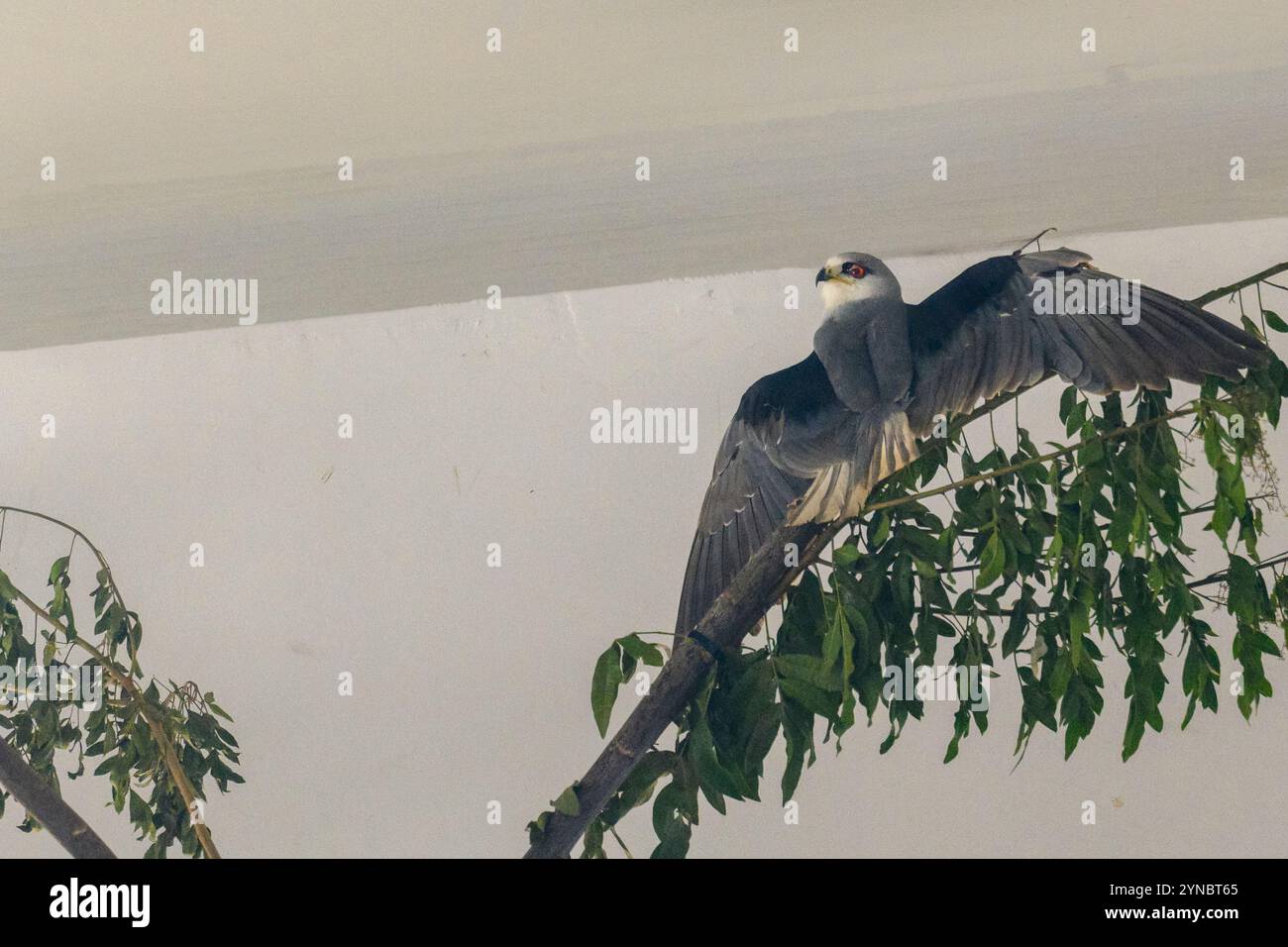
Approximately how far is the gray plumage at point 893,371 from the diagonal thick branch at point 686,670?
4 centimetres

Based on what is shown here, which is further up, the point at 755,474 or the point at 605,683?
the point at 755,474

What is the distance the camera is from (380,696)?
135 centimetres

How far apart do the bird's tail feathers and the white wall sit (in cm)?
44

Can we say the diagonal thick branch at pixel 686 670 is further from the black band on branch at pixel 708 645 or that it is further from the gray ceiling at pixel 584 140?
the gray ceiling at pixel 584 140

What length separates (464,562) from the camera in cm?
137

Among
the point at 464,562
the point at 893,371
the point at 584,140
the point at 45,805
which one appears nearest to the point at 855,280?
the point at 893,371

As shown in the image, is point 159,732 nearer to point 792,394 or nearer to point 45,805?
point 45,805

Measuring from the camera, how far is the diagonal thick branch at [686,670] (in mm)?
776

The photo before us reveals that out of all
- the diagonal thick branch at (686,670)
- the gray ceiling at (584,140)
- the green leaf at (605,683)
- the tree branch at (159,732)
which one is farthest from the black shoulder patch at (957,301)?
the tree branch at (159,732)

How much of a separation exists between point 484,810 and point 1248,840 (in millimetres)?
798

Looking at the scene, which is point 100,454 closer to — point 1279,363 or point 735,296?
point 735,296

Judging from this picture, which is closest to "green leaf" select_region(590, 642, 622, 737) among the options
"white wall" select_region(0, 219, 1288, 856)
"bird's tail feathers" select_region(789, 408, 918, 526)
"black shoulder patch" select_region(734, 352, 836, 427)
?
"bird's tail feathers" select_region(789, 408, 918, 526)

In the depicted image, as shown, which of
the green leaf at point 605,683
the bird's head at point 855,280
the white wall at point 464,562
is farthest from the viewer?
the white wall at point 464,562

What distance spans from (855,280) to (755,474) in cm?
19
